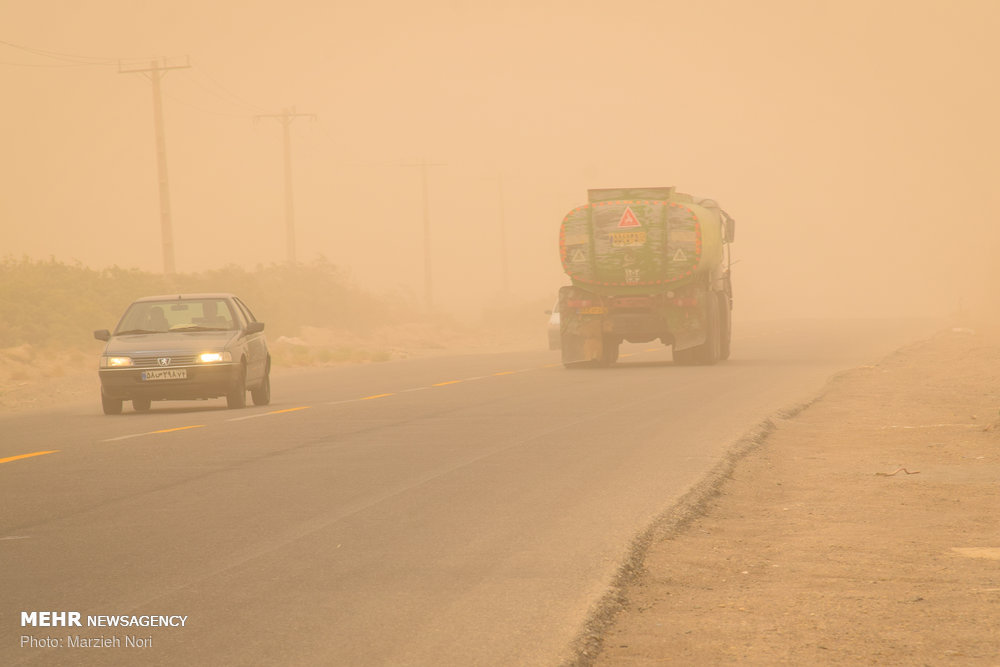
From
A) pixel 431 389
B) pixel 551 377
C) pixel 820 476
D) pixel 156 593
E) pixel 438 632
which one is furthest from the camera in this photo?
pixel 551 377

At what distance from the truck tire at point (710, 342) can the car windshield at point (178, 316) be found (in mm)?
11483

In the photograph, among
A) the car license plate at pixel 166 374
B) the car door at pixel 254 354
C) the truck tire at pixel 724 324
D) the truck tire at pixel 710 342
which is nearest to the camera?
the car license plate at pixel 166 374

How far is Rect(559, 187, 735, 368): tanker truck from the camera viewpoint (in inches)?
1062

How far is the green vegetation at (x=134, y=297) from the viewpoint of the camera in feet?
130

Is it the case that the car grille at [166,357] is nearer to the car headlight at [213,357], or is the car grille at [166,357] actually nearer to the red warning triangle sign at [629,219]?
the car headlight at [213,357]

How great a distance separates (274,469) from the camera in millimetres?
11688

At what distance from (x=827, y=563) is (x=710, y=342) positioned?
20.1 metres

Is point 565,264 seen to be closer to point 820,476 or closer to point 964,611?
point 820,476

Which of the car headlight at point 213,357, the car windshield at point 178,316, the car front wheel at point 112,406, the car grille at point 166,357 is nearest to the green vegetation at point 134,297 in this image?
the car windshield at point 178,316

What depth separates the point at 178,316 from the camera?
1962 centimetres

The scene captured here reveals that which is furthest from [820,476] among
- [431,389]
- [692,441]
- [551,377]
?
[551,377]

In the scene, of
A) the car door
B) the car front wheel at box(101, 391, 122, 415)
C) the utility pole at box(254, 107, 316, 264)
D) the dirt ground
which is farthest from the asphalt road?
the utility pole at box(254, 107, 316, 264)

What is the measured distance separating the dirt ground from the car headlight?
7.64 m

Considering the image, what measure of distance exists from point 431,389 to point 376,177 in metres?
162
